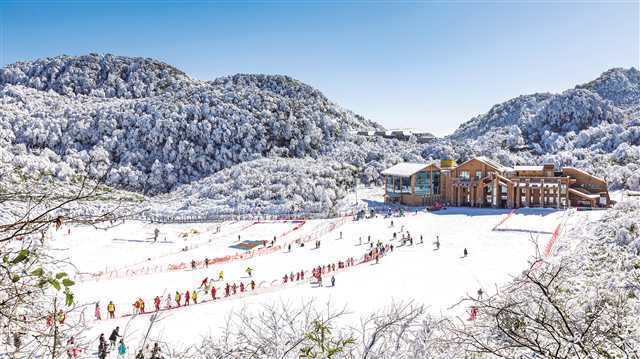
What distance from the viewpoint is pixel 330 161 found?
9050cm

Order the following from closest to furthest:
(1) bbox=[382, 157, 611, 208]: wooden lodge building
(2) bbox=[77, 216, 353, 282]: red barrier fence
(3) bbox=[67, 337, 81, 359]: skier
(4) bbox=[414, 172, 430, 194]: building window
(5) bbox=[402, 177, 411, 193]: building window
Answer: (3) bbox=[67, 337, 81, 359]: skier
(2) bbox=[77, 216, 353, 282]: red barrier fence
(1) bbox=[382, 157, 611, 208]: wooden lodge building
(4) bbox=[414, 172, 430, 194]: building window
(5) bbox=[402, 177, 411, 193]: building window

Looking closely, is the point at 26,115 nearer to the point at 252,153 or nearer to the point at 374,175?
the point at 252,153

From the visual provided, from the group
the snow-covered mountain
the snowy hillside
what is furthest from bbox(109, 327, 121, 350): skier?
the snow-covered mountain

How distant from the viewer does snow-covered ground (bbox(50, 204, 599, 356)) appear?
76.3 feet

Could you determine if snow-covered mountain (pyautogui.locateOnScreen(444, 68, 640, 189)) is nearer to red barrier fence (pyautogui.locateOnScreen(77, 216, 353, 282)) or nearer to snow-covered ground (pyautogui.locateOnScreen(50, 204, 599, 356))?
snow-covered ground (pyautogui.locateOnScreen(50, 204, 599, 356))

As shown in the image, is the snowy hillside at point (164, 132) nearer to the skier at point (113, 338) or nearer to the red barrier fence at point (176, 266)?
the red barrier fence at point (176, 266)

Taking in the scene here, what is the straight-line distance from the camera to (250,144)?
99375mm

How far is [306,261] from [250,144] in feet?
220

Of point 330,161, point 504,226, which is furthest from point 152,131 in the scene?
point 504,226

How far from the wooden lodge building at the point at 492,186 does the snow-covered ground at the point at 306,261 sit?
3.41m

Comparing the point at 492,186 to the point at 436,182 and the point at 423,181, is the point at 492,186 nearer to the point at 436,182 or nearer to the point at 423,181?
the point at 436,182

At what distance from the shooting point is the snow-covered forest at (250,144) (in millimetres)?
A: 75250

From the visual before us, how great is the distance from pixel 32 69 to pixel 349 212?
444 feet

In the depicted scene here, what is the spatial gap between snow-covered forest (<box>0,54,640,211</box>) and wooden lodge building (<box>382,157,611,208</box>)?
11347 mm
